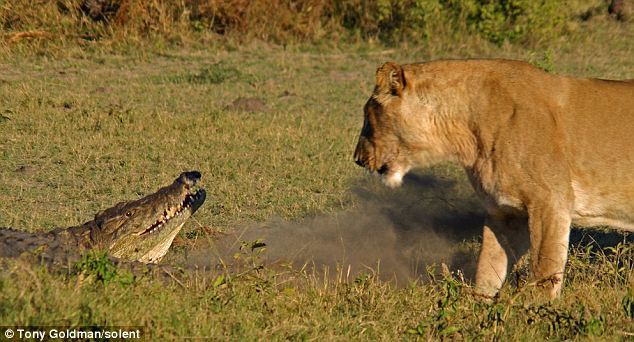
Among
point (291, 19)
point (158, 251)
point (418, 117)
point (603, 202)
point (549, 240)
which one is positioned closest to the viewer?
point (549, 240)

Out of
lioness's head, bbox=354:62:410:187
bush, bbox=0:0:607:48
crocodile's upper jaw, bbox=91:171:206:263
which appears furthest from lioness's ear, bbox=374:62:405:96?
bush, bbox=0:0:607:48

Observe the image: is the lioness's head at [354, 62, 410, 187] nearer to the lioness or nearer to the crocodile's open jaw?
the lioness

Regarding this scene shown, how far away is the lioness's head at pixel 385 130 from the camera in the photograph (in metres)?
5.27

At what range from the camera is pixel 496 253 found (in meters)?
5.51

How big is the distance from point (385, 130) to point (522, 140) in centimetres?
73

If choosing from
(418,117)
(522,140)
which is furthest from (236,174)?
(522,140)

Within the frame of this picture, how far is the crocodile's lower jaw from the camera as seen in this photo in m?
6.01

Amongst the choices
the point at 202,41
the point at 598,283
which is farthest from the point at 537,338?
the point at 202,41

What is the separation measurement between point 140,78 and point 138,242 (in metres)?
6.09

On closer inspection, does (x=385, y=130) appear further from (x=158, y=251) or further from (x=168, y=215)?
(x=158, y=251)

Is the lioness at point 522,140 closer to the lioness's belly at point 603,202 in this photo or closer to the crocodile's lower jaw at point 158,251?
the lioness's belly at point 603,202

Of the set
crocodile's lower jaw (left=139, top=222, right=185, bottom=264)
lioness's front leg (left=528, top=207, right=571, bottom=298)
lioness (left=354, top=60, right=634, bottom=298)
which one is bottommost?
crocodile's lower jaw (left=139, top=222, right=185, bottom=264)

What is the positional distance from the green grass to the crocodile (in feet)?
2.18

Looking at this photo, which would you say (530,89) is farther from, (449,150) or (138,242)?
(138,242)
